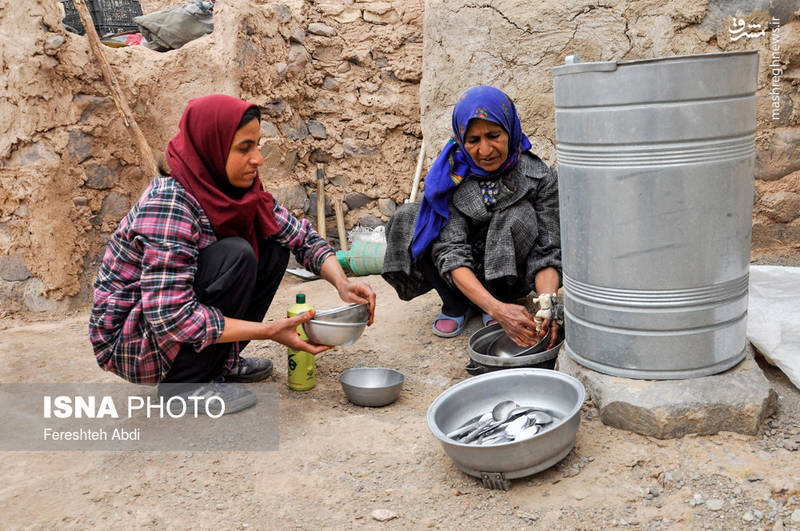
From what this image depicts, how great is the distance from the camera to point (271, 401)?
2840 millimetres

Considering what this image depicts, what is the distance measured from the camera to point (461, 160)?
3.17 m

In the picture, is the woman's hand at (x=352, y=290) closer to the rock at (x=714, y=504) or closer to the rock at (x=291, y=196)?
the rock at (x=714, y=504)

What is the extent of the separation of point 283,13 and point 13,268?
8.05 feet

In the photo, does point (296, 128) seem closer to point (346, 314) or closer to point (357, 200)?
point (357, 200)

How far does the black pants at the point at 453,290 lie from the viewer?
3.31 m

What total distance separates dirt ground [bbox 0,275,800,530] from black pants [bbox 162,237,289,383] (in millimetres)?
341

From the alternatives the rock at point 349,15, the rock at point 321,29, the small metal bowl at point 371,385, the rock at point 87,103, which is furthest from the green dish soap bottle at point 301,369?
the rock at point 349,15

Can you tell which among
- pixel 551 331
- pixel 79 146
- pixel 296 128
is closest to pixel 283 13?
pixel 296 128

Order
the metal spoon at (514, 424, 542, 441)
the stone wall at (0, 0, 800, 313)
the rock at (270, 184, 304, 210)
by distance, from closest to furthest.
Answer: the metal spoon at (514, 424, 542, 441) < the stone wall at (0, 0, 800, 313) < the rock at (270, 184, 304, 210)

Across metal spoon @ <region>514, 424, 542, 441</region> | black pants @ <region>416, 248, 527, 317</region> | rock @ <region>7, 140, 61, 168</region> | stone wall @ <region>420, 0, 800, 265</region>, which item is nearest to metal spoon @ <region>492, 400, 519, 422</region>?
metal spoon @ <region>514, 424, 542, 441</region>

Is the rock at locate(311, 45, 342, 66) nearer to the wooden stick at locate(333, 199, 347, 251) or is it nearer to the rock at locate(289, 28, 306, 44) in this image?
the rock at locate(289, 28, 306, 44)

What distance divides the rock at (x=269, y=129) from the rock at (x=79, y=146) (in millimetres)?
1143

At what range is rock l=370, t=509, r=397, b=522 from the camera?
2.01 m

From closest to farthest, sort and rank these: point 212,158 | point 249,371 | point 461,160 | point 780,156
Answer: point 212,158, point 249,371, point 461,160, point 780,156
